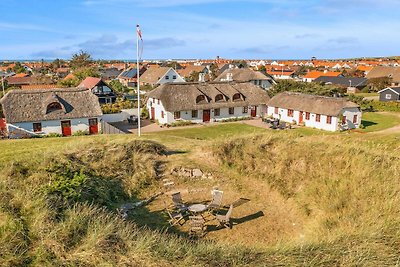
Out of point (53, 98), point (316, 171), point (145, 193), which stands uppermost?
point (53, 98)

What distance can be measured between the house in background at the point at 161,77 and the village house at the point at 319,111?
32.0 m

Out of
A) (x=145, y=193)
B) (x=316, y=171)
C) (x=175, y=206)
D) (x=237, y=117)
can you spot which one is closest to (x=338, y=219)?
(x=316, y=171)

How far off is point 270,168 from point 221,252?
366 inches

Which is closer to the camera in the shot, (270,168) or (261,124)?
(270,168)

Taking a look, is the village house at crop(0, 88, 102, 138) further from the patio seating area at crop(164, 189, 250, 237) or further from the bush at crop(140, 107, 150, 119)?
the patio seating area at crop(164, 189, 250, 237)

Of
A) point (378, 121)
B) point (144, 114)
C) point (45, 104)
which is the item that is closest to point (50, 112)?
point (45, 104)

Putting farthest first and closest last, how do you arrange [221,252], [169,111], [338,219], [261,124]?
[261,124]
[169,111]
[338,219]
[221,252]

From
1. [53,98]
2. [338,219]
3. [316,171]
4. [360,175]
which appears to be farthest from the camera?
[53,98]

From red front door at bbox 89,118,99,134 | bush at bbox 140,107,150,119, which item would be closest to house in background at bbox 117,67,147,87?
bush at bbox 140,107,150,119

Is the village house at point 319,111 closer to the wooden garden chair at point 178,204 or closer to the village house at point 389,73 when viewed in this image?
the wooden garden chair at point 178,204

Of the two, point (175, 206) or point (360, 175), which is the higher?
point (360, 175)

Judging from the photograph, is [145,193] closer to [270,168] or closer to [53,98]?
[270,168]

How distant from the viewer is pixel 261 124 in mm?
39625

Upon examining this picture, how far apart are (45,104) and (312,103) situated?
28.8 metres
